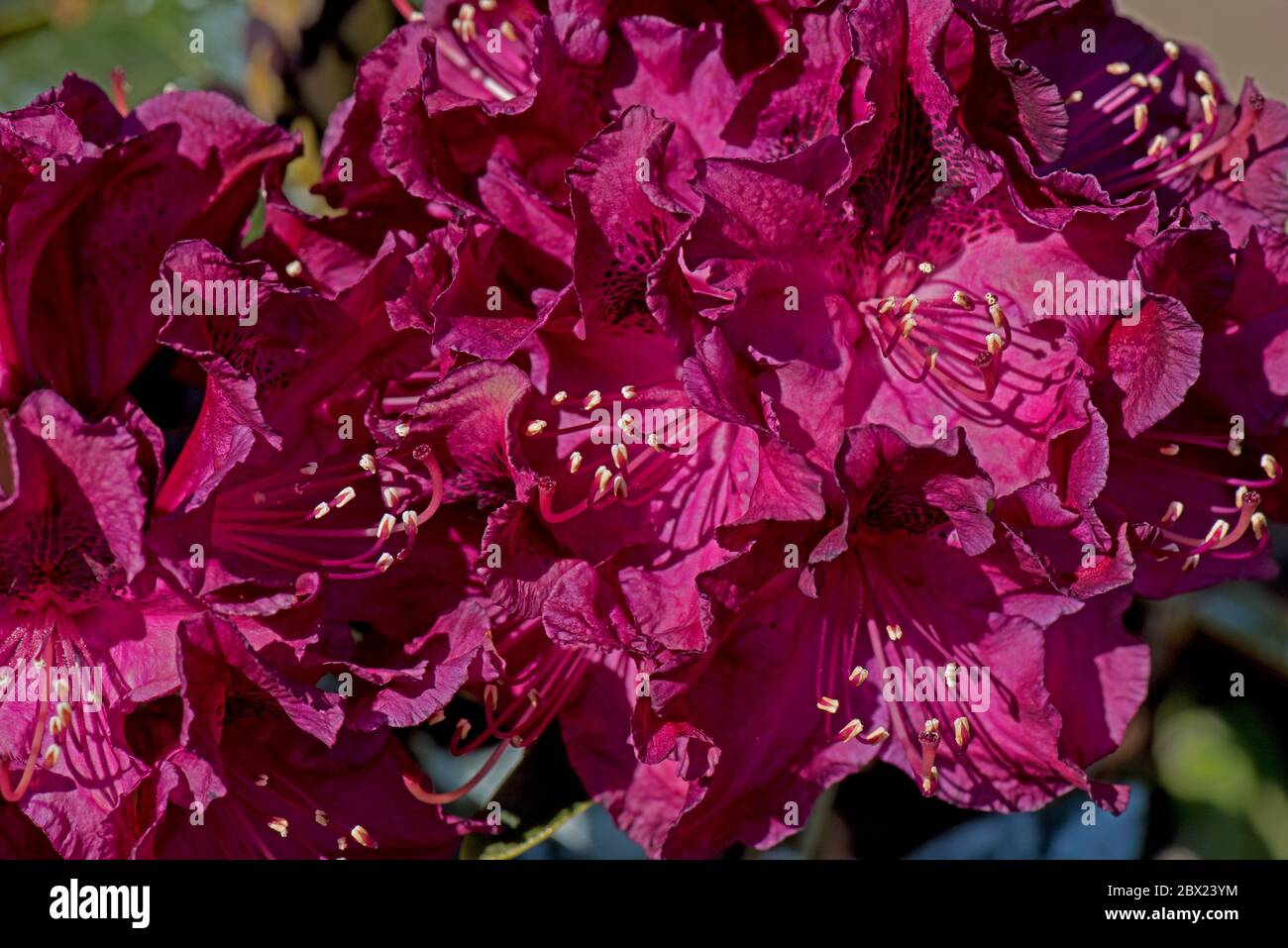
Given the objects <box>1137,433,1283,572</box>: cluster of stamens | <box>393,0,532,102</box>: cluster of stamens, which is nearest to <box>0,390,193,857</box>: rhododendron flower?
<box>393,0,532,102</box>: cluster of stamens

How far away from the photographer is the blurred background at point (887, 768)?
1.13 m

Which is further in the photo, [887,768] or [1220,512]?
[887,768]

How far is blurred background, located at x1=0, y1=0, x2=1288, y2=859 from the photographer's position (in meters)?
1.13

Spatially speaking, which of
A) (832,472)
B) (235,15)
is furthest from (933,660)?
(235,15)

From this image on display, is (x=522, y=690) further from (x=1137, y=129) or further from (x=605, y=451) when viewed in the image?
(x=1137, y=129)

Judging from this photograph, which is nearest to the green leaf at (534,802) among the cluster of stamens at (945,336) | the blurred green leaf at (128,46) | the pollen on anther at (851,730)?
the pollen on anther at (851,730)

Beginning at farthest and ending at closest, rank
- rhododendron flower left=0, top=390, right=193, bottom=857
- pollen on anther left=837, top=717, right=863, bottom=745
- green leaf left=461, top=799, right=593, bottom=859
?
green leaf left=461, top=799, right=593, bottom=859 < pollen on anther left=837, top=717, right=863, bottom=745 < rhododendron flower left=0, top=390, right=193, bottom=857

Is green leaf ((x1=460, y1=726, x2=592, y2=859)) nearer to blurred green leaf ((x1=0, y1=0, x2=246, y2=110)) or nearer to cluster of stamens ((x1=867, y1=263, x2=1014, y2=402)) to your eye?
cluster of stamens ((x1=867, y1=263, x2=1014, y2=402))

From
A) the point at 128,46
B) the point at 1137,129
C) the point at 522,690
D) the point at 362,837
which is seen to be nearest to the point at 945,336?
the point at 1137,129

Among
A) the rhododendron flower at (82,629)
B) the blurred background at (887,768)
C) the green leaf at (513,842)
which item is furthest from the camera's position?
the blurred background at (887,768)

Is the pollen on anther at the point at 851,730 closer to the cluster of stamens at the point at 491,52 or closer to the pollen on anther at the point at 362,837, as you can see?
the pollen on anther at the point at 362,837

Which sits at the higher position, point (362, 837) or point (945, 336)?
point (945, 336)

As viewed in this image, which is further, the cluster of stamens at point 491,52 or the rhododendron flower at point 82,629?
the cluster of stamens at point 491,52

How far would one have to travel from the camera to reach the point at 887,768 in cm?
116
